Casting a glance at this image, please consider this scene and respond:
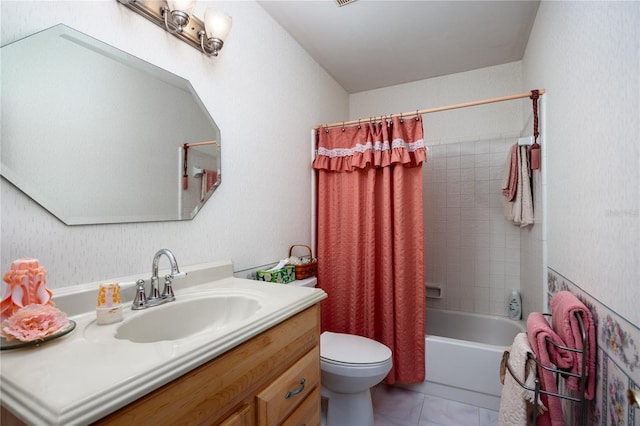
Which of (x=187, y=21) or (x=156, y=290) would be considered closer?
(x=156, y=290)

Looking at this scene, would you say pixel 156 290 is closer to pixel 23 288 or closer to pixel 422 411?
pixel 23 288

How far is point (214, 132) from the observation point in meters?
1.43

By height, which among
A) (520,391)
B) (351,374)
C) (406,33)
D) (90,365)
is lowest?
(351,374)

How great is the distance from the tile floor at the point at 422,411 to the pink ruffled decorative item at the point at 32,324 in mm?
1575

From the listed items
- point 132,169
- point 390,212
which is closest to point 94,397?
point 132,169

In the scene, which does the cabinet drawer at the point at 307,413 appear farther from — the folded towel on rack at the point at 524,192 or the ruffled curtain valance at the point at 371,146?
the folded towel on rack at the point at 524,192

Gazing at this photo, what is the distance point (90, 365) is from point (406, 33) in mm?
2327

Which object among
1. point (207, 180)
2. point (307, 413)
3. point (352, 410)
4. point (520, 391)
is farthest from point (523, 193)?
point (207, 180)

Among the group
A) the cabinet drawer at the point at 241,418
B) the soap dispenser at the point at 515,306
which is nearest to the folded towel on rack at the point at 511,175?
the soap dispenser at the point at 515,306

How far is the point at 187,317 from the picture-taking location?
1073mm

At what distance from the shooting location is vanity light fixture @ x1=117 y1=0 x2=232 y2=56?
3.74 ft

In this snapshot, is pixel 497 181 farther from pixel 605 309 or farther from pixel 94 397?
pixel 94 397

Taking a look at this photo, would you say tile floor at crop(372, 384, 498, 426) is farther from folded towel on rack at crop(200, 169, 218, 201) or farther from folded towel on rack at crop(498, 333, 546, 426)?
folded towel on rack at crop(200, 169, 218, 201)

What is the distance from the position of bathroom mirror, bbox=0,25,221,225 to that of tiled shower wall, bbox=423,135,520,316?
203cm
